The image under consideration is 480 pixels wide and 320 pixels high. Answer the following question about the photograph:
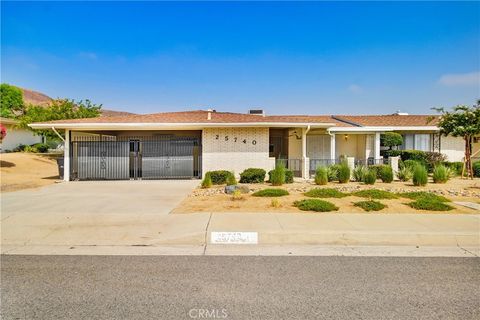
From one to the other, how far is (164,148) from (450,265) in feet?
45.3

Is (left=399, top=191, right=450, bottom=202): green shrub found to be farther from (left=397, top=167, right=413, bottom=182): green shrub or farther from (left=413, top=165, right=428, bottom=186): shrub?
(left=397, top=167, right=413, bottom=182): green shrub

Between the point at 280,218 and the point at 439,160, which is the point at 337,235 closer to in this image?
the point at 280,218

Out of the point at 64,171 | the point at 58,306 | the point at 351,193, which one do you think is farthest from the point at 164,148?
the point at 58,306

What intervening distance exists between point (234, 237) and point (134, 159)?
11.9 metres

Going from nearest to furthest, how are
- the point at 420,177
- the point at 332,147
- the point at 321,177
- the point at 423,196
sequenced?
the point at 423,196, the point at 420,177, the point at 321,177, the point at 332,147

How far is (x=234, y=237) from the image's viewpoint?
601cm

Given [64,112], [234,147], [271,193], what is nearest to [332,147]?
[234,147]

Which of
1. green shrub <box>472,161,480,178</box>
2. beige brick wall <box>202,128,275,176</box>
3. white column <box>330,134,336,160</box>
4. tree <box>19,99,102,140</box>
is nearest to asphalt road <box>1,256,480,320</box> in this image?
beige brick wall <box>202,128,275,176</box>

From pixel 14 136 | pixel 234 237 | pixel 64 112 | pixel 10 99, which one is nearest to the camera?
pixel 234 237

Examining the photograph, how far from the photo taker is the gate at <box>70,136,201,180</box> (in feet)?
52.9

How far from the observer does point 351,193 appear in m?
10.8

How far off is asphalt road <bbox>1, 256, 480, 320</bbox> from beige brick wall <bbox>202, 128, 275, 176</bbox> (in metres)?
11.4

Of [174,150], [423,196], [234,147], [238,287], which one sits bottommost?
[238,287]

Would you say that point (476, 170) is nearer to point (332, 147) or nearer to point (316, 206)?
point (332, 147)
